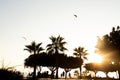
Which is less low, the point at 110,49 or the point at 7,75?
the point at 110,49

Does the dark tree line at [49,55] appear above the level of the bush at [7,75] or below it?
above

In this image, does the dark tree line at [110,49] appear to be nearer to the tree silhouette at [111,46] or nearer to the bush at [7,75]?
the tree silhouette at [111,46]

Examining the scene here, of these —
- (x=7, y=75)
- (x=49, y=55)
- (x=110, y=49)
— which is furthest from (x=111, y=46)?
(x=7, y=75)

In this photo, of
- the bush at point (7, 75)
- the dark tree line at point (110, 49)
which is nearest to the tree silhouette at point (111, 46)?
the dark tree line at point (110, 49)

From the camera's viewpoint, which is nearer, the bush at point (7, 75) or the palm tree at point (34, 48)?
the bush at point (7, 75)

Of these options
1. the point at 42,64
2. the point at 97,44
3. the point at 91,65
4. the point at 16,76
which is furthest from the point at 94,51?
the point at 16,76

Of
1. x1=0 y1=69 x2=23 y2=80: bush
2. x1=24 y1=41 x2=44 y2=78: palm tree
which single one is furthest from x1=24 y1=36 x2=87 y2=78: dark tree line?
x1=0 y1=69 x2=23 y2=80: bush

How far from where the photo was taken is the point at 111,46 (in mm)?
76688

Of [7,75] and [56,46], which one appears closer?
[7,75]

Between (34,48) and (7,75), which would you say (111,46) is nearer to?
(34,48)

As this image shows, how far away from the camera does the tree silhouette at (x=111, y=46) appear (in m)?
75.9

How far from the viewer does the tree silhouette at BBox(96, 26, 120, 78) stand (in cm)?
7594

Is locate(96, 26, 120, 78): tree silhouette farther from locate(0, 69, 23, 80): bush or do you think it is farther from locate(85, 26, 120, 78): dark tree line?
locate(0, 69, 23, 80): bush

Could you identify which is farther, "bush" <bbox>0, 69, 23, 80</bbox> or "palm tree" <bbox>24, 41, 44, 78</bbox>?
"palm tree" <bbox>24, 41, 44, 78</bbox>
